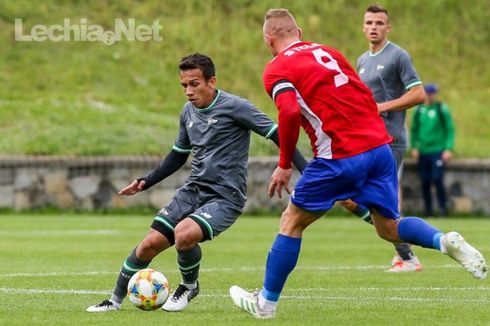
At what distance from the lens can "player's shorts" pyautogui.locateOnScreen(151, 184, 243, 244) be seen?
8.43 m

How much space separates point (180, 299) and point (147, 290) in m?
0.44

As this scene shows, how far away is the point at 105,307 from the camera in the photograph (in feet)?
27.4

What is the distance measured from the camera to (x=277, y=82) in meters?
7.73

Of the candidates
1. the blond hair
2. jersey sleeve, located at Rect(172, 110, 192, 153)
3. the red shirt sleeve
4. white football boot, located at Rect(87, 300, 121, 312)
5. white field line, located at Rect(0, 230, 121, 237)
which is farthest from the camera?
white field line, located at Rect(0, 230, 121, 237)

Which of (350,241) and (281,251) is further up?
(281,251)

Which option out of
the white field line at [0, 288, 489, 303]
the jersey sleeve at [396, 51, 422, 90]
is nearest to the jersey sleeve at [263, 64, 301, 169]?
the white field line at [0, 288, 489, 303]

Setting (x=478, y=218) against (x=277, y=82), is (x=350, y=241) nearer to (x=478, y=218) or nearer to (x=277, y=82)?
(x=478, y=218)

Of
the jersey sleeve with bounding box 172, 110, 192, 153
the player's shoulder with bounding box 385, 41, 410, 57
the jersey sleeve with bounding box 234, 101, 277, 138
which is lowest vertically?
the jersey sleeve with bounding box 172, 110, 192, 153

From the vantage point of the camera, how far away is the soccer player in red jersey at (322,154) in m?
7.76

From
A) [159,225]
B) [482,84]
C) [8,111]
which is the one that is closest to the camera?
[159,225]

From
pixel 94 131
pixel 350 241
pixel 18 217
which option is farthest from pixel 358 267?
pixel 94 131

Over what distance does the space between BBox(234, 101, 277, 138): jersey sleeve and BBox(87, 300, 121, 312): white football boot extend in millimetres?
1552

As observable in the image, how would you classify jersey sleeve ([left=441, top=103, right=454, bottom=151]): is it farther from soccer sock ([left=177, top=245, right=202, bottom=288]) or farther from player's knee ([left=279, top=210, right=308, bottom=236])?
player's knee ([left=279, top=210, right=308, bottom=236])

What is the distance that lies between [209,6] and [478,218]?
850 centimetres
